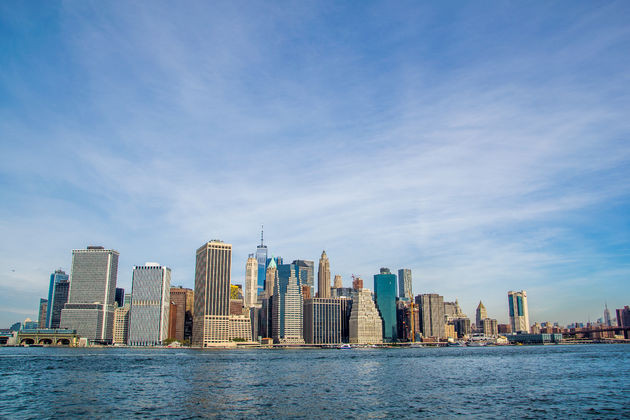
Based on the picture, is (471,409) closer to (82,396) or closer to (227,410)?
(227,410)

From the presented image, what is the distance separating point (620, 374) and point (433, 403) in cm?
6422

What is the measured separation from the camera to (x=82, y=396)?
6906 centimetres

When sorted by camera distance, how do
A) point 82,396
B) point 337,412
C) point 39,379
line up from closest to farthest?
point 337,412
point 82,396
point 39,379

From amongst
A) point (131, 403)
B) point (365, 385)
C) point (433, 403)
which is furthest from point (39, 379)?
point (433, 403)

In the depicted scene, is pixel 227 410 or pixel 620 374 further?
pixel 620 374

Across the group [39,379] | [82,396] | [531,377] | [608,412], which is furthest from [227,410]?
[531,377]

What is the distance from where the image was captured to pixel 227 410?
57.9 metres

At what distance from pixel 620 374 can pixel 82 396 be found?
338 feet

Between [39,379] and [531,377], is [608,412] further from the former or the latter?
[39,379]

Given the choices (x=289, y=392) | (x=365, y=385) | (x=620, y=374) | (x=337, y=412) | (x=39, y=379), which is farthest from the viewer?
(x=620, y=374)

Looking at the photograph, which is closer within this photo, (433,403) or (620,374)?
(433,403)

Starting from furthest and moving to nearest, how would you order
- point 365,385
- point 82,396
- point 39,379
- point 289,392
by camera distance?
point 39,379
point 365,385
point 289,392
point 82,396

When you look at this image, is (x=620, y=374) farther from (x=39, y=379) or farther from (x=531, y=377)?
(x=39, y=379)

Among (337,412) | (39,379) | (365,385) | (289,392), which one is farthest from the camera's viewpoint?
(39,379)
